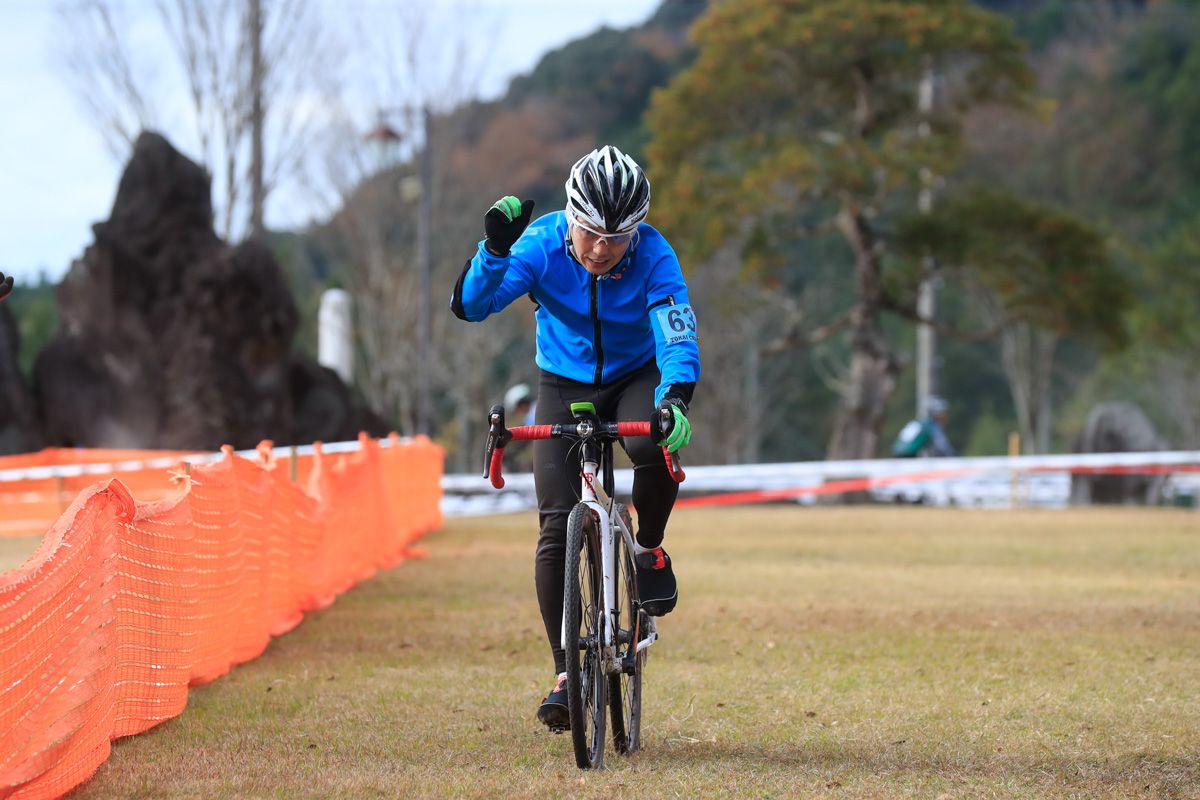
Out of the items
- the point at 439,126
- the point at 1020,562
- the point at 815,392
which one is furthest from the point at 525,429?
the point at 815,392

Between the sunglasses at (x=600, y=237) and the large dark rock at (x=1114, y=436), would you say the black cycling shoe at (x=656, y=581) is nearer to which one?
the sunglasses at (x=600, y=237)

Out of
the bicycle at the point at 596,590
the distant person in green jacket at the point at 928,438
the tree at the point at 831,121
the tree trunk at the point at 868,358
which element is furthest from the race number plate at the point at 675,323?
the tree trunk at the point at 868,358

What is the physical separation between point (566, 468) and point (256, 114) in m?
20.1

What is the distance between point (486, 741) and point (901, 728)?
144cm

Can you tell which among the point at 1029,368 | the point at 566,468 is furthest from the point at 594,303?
the point at 1029,368

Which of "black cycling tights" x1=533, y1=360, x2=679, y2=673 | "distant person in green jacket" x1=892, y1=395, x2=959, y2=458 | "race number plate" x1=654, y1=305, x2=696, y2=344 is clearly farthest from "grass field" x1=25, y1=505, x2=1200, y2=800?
"distant person in green jacket" x1=892, y1=395, x2=959, y2=458

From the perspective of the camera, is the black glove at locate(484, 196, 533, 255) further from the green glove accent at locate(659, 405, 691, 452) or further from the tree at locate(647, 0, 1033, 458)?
the tree at locate(647, 0, 1033, 458)

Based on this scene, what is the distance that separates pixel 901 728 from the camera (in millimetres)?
4809

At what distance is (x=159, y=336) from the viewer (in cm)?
2050

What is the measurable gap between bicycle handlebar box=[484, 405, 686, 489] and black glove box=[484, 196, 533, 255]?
489 millimetres

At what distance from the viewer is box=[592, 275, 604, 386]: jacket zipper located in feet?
14.5

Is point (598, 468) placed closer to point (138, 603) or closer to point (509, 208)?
point (509, 208)

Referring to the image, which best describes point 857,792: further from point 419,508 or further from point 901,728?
point 419,508

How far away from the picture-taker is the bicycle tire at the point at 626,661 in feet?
14.4
